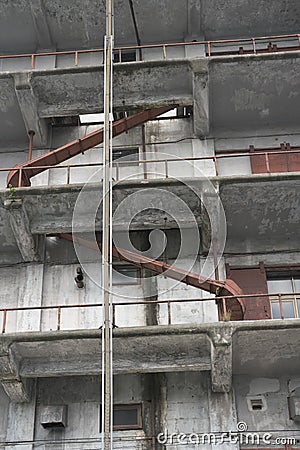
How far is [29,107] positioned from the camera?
14367 mm

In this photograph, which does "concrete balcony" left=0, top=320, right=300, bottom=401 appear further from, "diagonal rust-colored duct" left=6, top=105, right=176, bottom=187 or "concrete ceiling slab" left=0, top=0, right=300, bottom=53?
"concrete ceiling slab" left=0, top=0, right=300, bottom=53

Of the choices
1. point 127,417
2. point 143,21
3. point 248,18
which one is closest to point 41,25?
point 143,21

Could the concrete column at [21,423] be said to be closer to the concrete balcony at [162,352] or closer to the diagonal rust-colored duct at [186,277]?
the concrete balcony at [162,352]

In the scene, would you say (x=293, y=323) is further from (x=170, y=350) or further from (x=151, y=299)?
(x=151, y=299)

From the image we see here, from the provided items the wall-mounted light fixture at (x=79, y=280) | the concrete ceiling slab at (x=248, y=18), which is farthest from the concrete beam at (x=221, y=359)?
the concrete ceiling slab at (x=248, y=18)

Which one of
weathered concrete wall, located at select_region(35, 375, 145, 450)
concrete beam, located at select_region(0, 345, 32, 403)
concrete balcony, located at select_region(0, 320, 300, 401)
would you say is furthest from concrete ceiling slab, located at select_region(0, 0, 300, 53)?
weathered concrete wall, located at select_region(35, 375, 145, 450)

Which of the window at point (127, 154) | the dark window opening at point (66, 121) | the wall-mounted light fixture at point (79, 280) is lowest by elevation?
the wall-mounted light fixture at point (79, 280)

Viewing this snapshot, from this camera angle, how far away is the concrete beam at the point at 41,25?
15.7 metres

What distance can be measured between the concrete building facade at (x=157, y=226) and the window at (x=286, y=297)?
32 mm

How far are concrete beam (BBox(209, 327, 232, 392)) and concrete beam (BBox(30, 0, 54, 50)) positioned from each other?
9149 mm

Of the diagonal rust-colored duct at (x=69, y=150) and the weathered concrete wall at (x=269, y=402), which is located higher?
the diagonal rust-colored duct at (x=69, y=150)

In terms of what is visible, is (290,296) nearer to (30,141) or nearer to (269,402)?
(269,402)

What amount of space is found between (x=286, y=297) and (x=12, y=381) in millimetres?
5769

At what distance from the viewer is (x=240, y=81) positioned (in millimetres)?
14258
